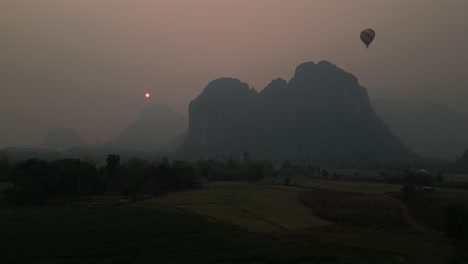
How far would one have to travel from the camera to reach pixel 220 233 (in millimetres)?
29906

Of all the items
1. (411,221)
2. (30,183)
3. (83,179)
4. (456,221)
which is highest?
(83,179)

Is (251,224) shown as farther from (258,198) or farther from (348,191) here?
(348,191)

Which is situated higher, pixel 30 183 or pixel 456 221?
pixel 30 183

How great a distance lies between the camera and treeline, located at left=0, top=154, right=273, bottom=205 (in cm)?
4659

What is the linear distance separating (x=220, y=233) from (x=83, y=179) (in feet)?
103

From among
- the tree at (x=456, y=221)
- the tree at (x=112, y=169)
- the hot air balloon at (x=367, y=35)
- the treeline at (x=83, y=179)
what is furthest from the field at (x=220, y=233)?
the hot air balloon at (x=367, y=35)

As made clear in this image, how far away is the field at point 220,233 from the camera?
942 inches

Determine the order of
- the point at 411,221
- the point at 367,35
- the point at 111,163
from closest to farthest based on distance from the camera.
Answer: the point at 411,221 → the point at 367,35 → the point at 111,163

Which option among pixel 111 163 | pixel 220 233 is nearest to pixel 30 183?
pixel 111 163

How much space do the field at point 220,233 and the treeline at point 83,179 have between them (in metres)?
6.18

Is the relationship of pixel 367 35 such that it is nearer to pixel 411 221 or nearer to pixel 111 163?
pixel 411 221

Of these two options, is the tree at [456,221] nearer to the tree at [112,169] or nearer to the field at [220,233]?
the field at [220,233]

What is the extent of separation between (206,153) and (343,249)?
6820 inches

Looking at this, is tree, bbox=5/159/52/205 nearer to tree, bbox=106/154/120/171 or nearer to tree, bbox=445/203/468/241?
tree, bbox=106/154/120/171
